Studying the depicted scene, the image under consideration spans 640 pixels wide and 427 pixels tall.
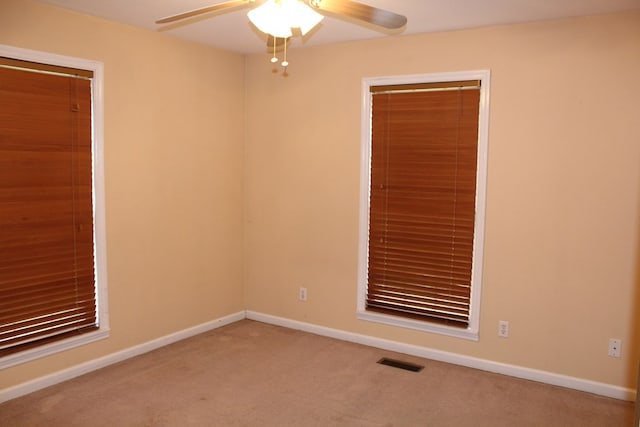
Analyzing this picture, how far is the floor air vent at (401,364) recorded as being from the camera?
3.81 meters

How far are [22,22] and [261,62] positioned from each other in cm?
198

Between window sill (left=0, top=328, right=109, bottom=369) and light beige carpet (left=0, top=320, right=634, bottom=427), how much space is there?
0.75 ft

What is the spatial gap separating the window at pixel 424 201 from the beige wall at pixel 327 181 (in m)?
0.10

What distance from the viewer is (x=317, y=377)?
3.64 m

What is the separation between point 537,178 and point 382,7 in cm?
154

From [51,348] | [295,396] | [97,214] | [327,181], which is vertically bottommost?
[295,396]

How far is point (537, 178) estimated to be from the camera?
139 inches

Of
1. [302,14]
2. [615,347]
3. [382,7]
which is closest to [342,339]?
[615,347]

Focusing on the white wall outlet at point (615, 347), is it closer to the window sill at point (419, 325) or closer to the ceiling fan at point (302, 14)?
the window sill at point (419, 325)

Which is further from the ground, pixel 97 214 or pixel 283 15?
pixel 283 15

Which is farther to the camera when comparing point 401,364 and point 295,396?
point 401,364

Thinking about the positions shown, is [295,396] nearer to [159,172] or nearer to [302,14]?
[159,172]

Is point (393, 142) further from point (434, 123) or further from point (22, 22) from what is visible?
point (22, 22)

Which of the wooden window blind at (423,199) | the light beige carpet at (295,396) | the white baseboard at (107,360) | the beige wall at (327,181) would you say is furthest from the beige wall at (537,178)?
the white baseboard at (107,360)
